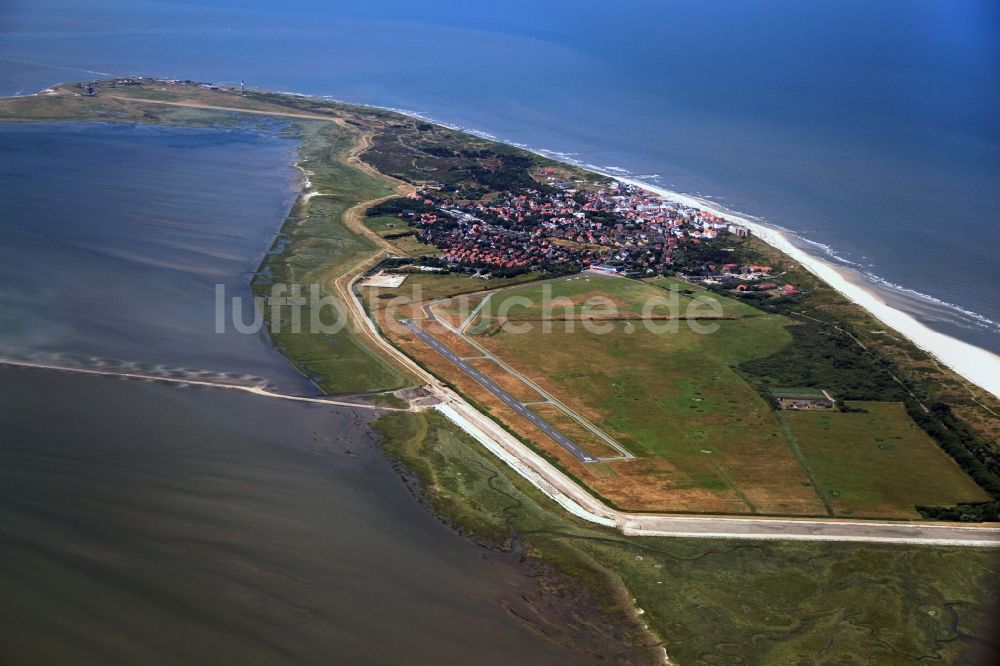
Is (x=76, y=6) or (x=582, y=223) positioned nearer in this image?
(x=582, y=223)

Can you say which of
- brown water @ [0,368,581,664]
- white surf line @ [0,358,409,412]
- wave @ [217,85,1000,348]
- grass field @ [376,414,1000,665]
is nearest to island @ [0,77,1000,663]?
grass field @ [376,414,1000,665]

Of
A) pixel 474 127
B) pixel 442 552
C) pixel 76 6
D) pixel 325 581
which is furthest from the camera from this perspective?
pixel 76 6

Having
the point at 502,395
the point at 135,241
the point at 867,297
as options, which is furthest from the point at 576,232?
the point at 135,241

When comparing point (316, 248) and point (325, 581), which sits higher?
point (316, 248)

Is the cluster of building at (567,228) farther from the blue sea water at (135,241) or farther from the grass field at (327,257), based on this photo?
the blue sea water at (135,241)

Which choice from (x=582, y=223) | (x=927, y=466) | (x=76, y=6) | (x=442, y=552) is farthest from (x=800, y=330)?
(x=76, y=6)

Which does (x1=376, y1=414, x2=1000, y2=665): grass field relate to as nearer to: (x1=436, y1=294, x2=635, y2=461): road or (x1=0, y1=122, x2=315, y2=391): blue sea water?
(x1=436, y1=294, x2=635, y2=461): road

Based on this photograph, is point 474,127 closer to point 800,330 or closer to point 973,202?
point 973,202

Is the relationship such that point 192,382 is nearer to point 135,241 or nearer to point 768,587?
point 135,241

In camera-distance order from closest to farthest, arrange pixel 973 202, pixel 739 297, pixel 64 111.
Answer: pixel 739 297, pixel 973 202, pixel 64 111
